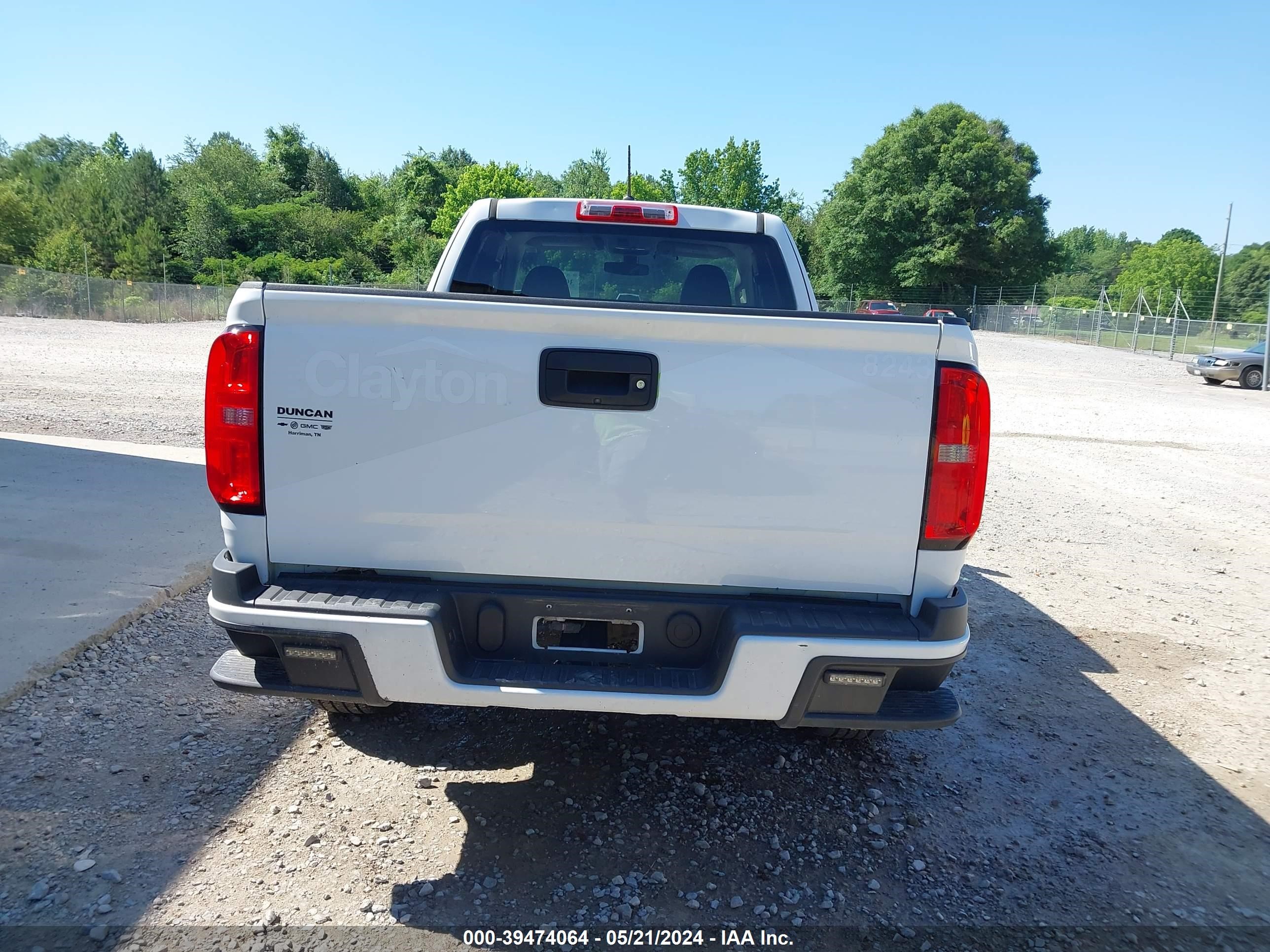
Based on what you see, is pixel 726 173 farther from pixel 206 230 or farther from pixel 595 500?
pixel 595 500

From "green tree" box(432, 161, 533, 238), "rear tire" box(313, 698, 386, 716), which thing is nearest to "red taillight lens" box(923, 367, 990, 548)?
"rear tire" box(313, 698, 386, 716)

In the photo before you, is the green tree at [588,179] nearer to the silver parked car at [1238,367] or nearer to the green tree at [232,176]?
the green tree at [232,176]

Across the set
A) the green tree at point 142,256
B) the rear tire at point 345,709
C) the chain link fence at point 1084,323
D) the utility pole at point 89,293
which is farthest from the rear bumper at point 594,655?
the green tree at point 142,256

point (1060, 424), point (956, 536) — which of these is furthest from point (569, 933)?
point (1060, 424)

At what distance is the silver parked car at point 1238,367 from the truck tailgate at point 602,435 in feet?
91.2

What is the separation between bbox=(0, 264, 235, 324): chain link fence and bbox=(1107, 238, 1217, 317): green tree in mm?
80919

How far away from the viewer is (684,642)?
8.67 ft

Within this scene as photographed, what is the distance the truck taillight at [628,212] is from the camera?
3877mm

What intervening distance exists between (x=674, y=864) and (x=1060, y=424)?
1404cm

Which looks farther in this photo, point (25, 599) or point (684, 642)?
point (25, 599)

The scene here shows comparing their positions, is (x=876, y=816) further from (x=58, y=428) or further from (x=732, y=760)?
(x=58, y=428)

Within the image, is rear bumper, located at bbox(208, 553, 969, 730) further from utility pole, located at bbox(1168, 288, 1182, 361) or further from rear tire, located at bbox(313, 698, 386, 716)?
utility pole, located at bbox(1168, 288, 1182, 361)

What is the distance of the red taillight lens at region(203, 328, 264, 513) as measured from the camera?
8.14 feet

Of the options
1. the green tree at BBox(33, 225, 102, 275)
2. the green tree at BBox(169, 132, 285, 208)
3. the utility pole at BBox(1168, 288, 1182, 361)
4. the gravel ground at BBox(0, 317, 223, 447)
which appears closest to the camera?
the gravel ground at BBox(0, 317, 223, 447)
